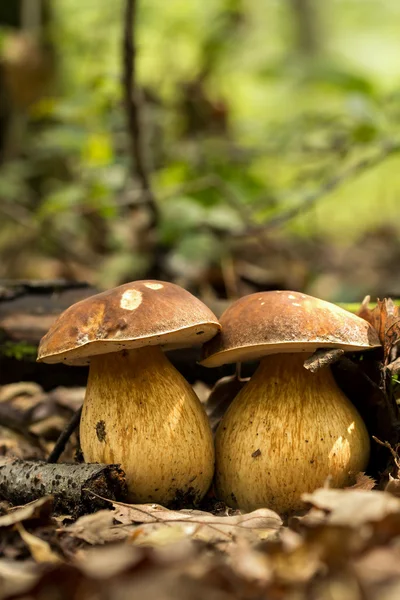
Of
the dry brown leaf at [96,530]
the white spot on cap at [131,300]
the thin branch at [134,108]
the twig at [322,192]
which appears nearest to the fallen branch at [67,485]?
the dry brown leaf at [96,530]

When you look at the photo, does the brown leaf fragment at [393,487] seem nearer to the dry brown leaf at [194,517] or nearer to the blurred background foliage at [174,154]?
the dry brown leaf at [194,517]

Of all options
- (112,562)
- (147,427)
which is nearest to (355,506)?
(112,562)

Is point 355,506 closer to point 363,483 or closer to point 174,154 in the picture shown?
point 363,483

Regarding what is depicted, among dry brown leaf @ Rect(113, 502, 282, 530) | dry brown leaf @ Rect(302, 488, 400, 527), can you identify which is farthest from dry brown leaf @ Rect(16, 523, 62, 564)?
dry brown leaf @ Rect(302, 488, 400, 527)

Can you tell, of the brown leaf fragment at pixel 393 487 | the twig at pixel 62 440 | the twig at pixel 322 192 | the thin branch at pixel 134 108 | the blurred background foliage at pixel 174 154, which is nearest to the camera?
the brown leaf fragment at pixel 393 487

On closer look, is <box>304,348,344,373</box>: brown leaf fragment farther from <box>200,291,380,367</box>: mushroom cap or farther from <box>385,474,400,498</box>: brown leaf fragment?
<box>385,474,400,498</box>: brown leaf fragment

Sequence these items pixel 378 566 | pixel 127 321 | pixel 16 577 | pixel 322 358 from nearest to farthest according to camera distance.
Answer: pixel 378 566, pixel 16 577, pixel 127 321, pixel 322 358
